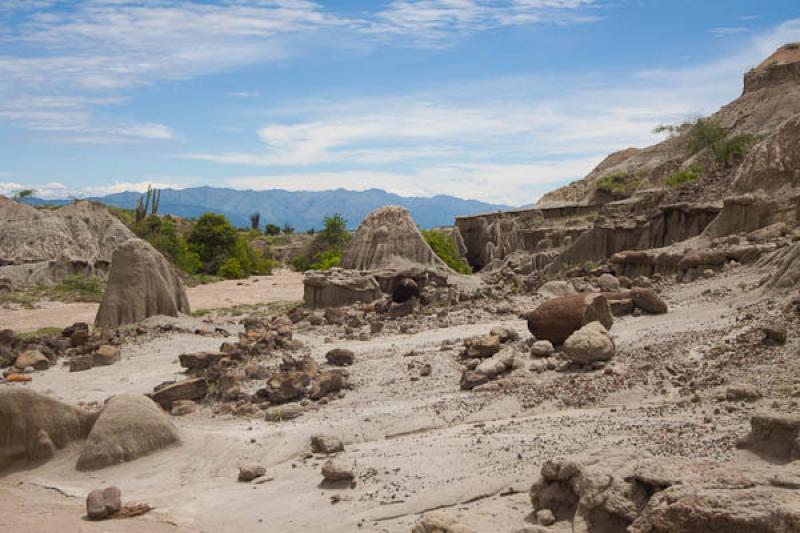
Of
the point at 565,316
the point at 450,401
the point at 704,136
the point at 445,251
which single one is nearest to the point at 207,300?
the point at 445,251

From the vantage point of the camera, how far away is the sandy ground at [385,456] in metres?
5.66

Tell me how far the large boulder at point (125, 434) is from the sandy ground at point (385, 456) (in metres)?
0.13

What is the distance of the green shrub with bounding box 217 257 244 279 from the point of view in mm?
38406

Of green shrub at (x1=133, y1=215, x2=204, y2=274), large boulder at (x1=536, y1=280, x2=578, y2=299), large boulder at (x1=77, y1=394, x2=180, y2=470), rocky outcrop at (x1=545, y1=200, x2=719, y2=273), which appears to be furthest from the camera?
green shrub at (x1=133, y1=215, x2=204, y2=274)

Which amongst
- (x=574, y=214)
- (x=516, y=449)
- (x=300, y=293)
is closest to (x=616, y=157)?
(x=574, y=214)

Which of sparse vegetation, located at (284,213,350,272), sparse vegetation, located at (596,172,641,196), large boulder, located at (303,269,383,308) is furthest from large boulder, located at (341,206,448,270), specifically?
sparse vegetation, located at (596,172,641,196)

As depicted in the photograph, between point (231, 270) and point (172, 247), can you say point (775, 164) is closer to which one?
point (231, 270)

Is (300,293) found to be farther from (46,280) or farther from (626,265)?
(626,265)

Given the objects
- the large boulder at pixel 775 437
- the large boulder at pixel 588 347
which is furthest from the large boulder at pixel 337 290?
the large boulder at pixel 775 437

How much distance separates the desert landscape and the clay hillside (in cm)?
10

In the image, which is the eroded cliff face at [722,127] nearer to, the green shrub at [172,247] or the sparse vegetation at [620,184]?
the sparse vegetation at [620,184]

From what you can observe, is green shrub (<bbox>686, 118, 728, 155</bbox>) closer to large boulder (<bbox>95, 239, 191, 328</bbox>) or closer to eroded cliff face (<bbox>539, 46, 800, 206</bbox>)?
eroded cliff face (<bbox>539, 46, 800, 206</bbox>)

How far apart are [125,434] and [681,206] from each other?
15473mm

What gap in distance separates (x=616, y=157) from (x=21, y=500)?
62.7 metres
